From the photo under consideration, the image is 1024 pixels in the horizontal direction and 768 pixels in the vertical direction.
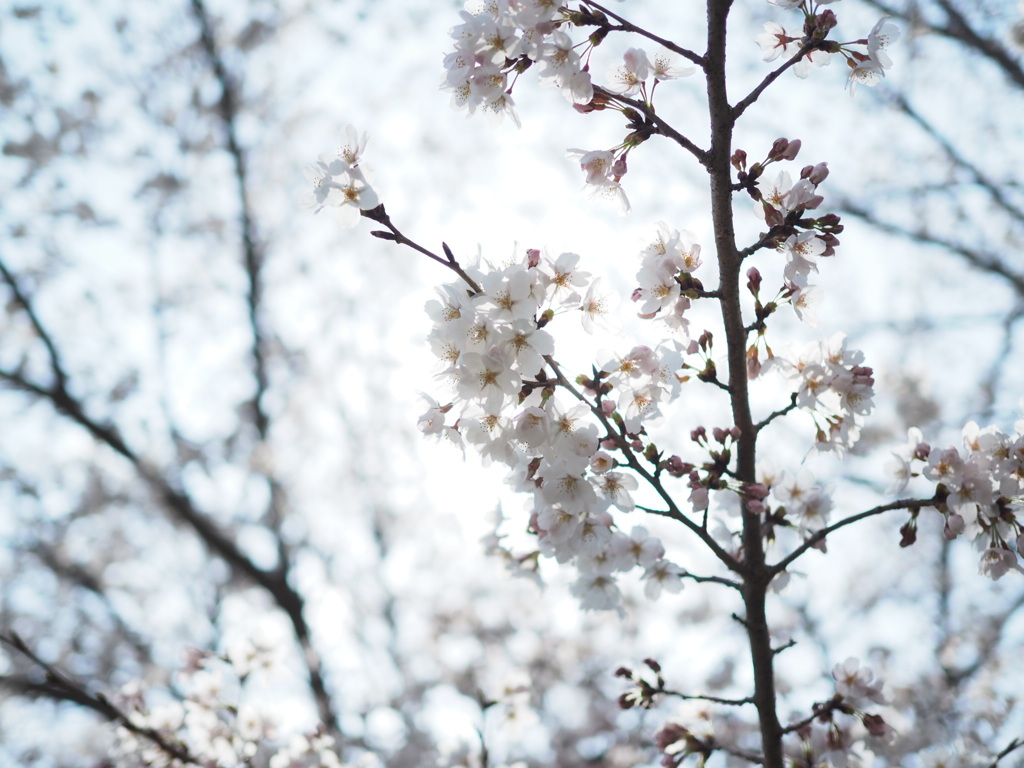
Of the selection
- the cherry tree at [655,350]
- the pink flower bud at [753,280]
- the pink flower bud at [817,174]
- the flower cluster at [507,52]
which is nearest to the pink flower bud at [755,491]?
the cherry tree at [655,350]

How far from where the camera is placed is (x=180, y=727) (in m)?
3.35

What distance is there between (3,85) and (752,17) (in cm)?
844

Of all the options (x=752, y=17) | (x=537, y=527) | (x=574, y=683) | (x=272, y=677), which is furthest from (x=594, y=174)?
(x=574, y=683)

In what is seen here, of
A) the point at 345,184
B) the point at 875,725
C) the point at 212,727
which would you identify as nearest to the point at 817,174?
the point at 345,184

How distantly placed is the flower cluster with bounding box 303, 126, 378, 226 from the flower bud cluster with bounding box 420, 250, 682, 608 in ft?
1.03

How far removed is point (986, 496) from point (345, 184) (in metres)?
1.79

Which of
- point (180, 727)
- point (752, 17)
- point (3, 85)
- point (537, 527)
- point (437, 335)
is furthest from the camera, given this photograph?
point (3, 85)

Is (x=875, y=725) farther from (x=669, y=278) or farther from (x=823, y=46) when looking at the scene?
(x=823, y=46)

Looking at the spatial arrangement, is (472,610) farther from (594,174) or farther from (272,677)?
(594,174)

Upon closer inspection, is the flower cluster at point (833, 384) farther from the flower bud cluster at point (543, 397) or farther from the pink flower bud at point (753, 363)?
the flower bud cluster at point (543, 397)

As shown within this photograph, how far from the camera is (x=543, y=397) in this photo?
1.62 metres

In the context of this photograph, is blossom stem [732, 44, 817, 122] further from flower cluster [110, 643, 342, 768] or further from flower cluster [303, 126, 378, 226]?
flower cluster [110, 643, 342, 768]

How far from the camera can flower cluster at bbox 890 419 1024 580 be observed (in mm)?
1682

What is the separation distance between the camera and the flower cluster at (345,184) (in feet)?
5.33
